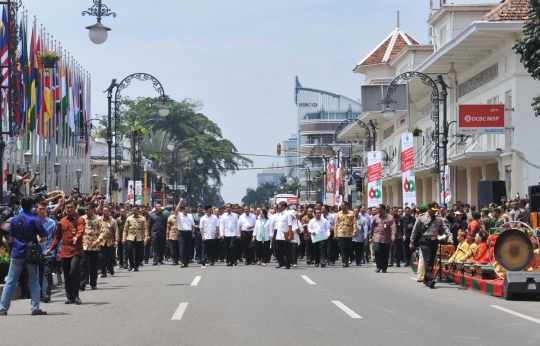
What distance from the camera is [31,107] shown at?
38406 mm

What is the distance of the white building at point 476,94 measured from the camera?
35.8 meters

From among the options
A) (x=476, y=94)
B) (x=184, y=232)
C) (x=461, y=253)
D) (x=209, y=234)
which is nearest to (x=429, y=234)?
(x=461, y=253)

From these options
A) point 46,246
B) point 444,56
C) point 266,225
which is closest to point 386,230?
point 266,225

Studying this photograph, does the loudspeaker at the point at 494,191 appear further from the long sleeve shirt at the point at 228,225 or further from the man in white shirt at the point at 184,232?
the man in white shirt at the point at 184,232

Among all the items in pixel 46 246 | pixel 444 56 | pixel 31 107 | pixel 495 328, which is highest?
pixel 444 56

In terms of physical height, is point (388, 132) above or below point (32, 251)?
above

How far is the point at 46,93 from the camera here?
4100 cm

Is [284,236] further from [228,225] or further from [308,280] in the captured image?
[308,280]

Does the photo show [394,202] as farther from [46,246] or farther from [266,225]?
[46,246]

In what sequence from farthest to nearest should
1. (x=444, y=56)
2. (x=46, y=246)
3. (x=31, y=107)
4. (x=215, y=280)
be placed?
(x=444, y=56) < (x=31, y=107) < (x=215, y=280) < (x=46, y=246)

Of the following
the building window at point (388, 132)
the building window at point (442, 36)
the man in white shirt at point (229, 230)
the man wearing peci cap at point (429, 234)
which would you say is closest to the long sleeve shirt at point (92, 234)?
the man wearing peci cap at point (429, 234)

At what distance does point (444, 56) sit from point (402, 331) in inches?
1233

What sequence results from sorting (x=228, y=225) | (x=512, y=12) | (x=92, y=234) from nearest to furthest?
(x=92, y=234) → (x=228, y=225) → (x=512, y=12)

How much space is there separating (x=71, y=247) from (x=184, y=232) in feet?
41.6
